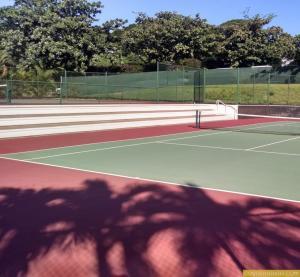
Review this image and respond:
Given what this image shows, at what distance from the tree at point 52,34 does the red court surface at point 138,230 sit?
31418 mm

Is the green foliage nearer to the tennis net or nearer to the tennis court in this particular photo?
the tennis net

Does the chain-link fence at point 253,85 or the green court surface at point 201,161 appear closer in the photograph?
the green court surface at point 201,161

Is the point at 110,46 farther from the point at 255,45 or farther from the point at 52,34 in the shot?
the point at 255,45

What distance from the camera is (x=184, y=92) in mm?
28609

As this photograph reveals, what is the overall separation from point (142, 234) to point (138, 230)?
0.53ft

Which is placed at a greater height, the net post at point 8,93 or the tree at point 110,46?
the tree at point 110,46

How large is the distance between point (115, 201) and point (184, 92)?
21.8 m

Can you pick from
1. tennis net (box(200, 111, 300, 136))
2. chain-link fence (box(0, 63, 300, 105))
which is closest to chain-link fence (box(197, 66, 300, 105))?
chain-link fence (box(0, 63, 300, 105))

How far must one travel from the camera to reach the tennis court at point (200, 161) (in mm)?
8891

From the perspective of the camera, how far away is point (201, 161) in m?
11.7

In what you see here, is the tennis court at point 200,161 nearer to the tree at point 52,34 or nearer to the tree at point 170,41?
the tree at point 52,34

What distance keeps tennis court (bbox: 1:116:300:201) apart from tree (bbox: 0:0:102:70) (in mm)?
23546

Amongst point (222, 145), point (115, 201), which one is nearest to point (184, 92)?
point (222, 145)

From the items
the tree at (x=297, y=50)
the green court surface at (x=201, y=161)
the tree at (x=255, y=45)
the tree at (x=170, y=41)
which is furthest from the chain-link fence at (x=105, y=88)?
the tree at (x=297, y=50)
